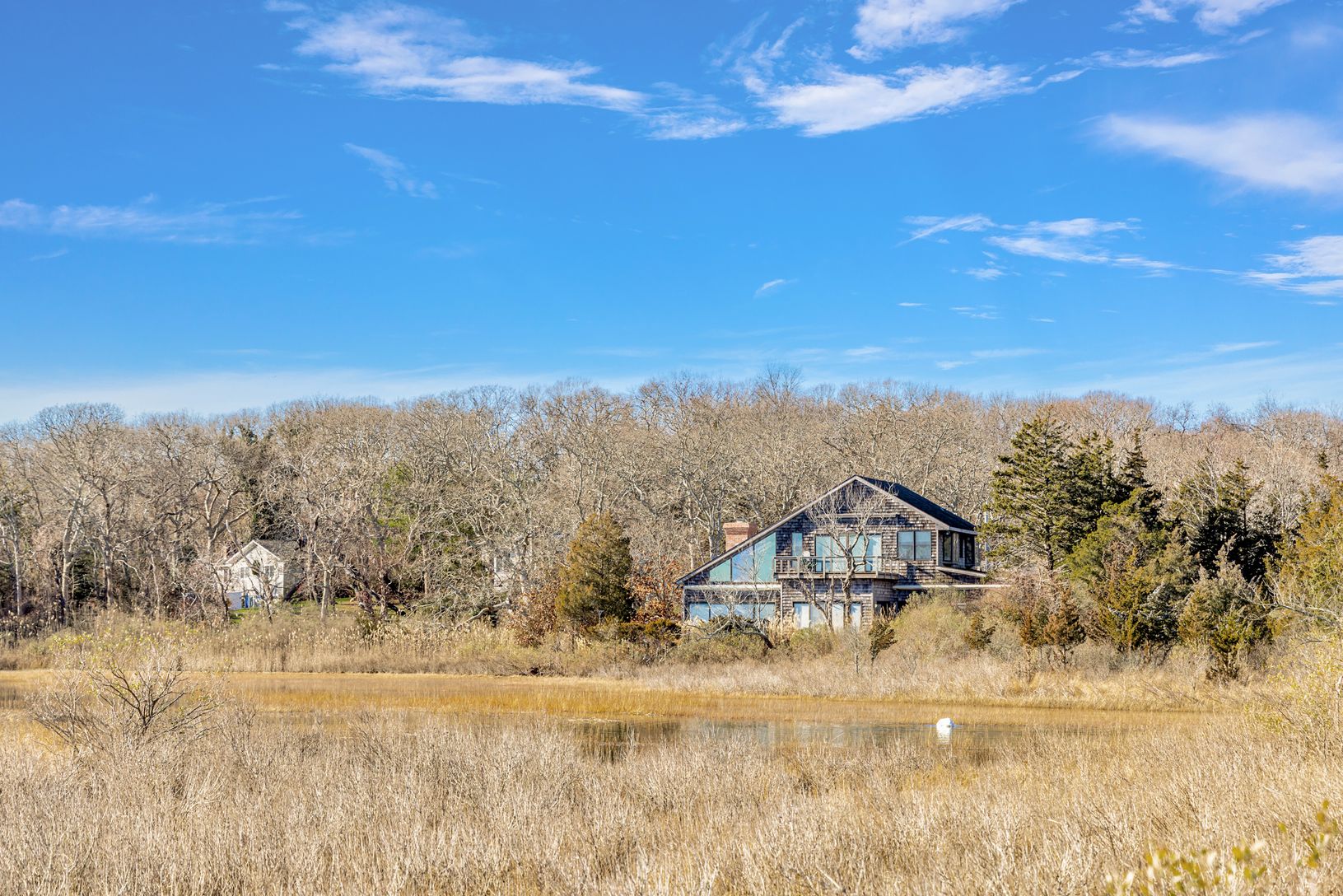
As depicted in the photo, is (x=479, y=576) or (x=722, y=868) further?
(x=479, y=576)

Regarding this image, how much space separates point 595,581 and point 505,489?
1991 cm

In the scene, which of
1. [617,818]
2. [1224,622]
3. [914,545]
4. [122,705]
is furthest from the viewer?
[914,545]

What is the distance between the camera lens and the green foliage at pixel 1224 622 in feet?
113

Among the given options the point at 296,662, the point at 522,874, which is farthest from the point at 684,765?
the point at 296,662

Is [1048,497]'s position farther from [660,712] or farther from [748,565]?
[660,712]

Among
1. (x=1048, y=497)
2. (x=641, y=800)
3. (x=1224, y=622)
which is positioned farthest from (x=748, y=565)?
(x=641, y=800)

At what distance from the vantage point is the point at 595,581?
Result: 47688 millimetres

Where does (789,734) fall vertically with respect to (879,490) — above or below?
below

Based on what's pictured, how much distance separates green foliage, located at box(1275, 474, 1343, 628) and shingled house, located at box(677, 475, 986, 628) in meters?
14.5

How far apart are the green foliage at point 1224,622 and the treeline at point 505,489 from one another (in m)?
4.23

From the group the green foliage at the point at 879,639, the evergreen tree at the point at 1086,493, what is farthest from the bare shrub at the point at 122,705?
the evergreen tree at the point at 1086,493

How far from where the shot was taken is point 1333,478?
39.7 meters

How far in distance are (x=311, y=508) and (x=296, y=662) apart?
18.0 metres

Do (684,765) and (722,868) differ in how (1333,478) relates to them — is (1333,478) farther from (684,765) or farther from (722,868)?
(722,868)
